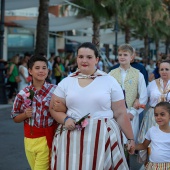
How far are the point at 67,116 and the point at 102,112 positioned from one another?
12.5 inches

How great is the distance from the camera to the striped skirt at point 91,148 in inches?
161

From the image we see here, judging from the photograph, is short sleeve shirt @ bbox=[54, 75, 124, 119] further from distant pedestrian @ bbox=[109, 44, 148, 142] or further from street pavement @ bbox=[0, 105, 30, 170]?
street pavement @ bbox=[0, 105, 30, 170]

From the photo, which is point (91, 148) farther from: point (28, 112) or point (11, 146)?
point (11, 146)

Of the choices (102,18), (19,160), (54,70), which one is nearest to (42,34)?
(54,70)

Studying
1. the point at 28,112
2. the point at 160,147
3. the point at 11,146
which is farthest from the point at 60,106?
the point at 11,146

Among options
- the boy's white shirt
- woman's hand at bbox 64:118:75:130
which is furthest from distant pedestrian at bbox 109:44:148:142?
woman's hand at bbox 64:118:75:130

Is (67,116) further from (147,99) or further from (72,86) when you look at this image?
(147,99)

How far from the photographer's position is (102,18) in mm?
27328

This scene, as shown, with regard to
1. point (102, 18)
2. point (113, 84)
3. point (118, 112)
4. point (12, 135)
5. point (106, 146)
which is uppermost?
point (102, 18)

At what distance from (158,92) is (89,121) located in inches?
98.6

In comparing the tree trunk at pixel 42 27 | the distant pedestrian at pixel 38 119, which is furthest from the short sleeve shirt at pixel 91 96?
the tree trunk at pixel 42 27

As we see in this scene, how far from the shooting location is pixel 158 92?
6418mm

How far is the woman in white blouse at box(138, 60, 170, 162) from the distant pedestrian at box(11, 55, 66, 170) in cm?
213

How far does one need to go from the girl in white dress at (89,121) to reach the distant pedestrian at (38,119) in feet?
1.07
